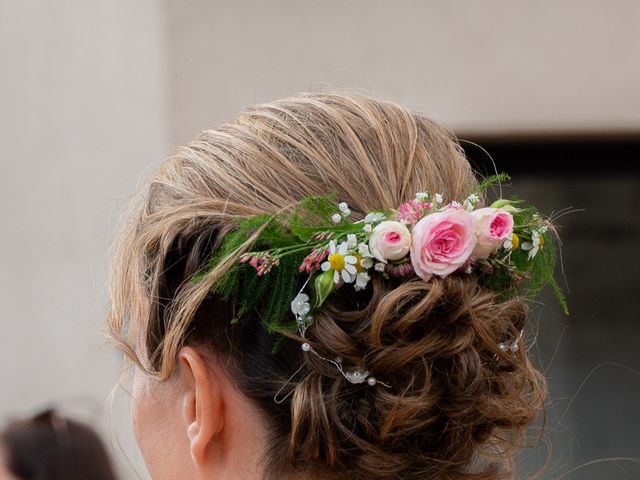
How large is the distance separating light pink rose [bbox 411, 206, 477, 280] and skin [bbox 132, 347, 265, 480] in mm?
339

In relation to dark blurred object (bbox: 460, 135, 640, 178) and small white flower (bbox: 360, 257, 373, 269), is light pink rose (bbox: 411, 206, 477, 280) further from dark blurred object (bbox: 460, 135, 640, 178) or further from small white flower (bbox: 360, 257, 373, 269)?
dark blurred object (bbox: 460, 135, 640, 178)

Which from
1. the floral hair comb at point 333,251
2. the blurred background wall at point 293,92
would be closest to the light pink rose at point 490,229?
the floral hair comb at point 333,251

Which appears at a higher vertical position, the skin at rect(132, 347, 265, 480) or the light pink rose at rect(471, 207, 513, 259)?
the light pink rose at rect(471, 207, 513, 259)

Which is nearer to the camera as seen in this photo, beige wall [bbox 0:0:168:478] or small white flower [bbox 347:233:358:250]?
small white flower [bbox 347:233:358:250]

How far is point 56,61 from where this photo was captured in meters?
4.95

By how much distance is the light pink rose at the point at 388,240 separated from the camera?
1.35 metres

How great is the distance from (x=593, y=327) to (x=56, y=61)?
3.13 metres

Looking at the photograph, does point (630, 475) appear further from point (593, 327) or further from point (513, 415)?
point (513, 415)

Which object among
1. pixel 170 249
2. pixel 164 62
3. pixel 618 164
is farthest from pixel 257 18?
pixel 170 249

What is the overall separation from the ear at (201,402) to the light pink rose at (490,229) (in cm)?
44

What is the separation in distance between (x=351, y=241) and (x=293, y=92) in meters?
3.31

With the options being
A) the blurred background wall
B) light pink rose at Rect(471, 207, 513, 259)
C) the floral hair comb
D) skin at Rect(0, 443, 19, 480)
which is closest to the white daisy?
the floral hair comb

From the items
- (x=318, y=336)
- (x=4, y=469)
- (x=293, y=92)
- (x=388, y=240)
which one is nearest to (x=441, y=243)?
(x=388, y=240)

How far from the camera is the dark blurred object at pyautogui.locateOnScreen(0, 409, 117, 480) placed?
9.78 ft
